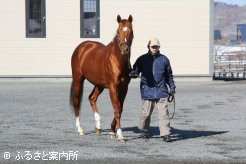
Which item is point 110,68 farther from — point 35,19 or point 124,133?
point 35,19

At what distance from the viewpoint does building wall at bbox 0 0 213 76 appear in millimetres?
27109

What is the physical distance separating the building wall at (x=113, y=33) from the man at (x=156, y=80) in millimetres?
15965

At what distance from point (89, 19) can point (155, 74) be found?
54.7 feet

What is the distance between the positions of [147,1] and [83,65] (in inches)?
607

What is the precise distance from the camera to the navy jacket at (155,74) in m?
11.0

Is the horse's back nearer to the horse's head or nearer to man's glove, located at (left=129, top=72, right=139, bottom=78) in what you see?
man's glove, located at (left=129, top=72, right=139, bottom=78)

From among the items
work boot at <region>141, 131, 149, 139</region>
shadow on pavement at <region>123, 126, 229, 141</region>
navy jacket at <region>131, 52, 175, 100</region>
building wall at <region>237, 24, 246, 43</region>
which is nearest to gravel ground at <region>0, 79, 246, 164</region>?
shadow on pavement at <region>123, 126, 229, 141</region>

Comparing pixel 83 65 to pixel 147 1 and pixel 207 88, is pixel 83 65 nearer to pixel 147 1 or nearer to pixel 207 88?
pixel 207 88

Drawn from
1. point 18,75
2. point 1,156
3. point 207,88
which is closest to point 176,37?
point 207,88

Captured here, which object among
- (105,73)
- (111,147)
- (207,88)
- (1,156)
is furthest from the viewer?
(207,88)

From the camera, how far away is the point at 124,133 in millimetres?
12148

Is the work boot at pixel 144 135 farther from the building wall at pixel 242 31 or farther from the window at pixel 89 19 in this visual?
the building wall at pixel 242 31

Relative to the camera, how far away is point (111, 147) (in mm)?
10422

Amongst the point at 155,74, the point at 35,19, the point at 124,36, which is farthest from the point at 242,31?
the point at 124,36
